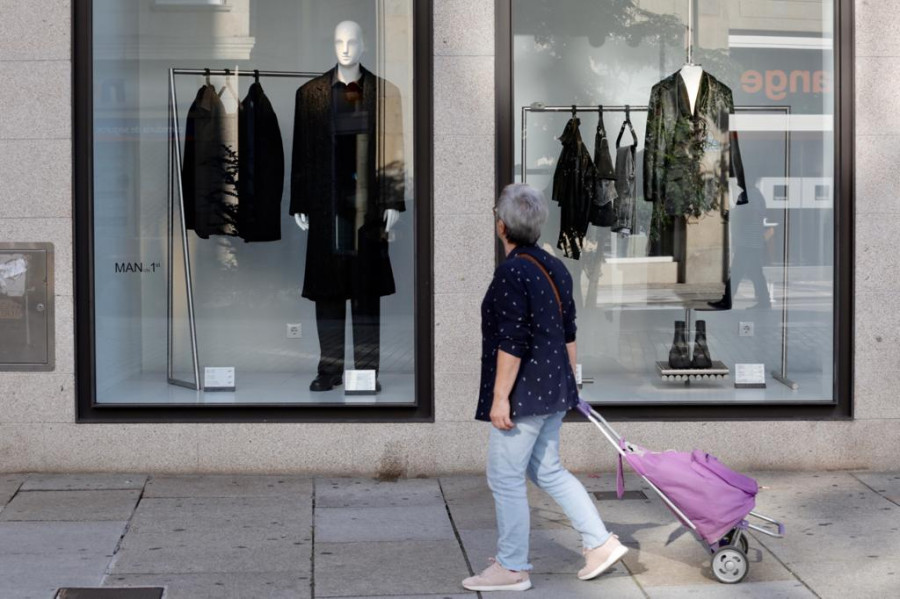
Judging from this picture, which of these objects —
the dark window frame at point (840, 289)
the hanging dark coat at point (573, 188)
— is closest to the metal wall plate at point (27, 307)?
the dark window frame at point (840, 289)

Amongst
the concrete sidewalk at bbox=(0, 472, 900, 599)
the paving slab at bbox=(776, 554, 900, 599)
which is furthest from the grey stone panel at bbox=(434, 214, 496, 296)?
the paving slab at bbox=(776, 554, 900, 599)

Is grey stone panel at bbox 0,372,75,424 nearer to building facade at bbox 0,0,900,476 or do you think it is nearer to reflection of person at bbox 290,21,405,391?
building facade at bbox 0,0,900,476

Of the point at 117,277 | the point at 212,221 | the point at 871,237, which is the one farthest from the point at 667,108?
the point at 117,277

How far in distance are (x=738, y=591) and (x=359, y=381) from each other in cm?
342

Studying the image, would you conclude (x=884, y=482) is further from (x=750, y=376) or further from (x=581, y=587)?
(x=581, y=587)

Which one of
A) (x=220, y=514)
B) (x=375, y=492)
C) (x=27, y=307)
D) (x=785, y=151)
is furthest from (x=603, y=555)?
(x=27, y=307)

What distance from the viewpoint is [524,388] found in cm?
568

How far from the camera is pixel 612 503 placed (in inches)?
298

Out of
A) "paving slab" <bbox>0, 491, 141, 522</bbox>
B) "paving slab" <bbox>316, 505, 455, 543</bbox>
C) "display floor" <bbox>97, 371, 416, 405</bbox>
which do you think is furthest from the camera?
"display floor" <bbox>97, 371, 416, 405</bbox>

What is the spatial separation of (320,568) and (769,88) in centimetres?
476

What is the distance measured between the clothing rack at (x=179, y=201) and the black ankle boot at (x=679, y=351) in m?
3.11

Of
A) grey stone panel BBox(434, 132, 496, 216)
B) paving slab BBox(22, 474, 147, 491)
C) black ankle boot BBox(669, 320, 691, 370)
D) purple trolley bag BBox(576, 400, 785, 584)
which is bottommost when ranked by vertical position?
paving slab BBox(22, 474, 147, 491)

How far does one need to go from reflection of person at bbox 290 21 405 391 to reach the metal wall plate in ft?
5.71

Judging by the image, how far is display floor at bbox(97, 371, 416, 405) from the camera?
27.4 ft
